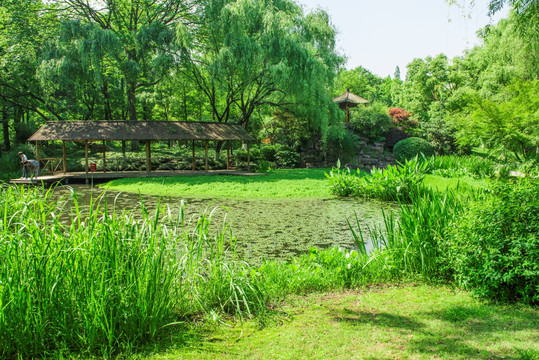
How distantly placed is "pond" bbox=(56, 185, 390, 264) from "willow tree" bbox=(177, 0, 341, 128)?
8.48 metres

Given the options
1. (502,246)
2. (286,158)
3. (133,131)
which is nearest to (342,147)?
(286,158)

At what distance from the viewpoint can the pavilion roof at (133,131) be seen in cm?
1883

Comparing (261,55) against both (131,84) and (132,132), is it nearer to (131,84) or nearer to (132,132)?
(132,132)

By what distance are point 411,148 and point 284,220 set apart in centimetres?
1711

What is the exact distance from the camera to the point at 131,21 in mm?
23844

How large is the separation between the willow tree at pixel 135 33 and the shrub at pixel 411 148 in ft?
48.7

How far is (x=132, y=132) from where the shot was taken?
19.7 meters

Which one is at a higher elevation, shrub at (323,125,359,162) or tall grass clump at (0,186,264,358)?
shrub at (323,125,359,162)

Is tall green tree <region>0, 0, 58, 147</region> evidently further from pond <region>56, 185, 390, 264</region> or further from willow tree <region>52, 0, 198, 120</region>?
pond <region>56, 185, 390, 264</region>

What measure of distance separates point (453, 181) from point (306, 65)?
10144mm

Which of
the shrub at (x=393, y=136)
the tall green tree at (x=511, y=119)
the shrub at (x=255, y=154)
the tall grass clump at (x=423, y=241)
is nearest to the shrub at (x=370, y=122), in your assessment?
the shrub at (x=393, y=136)

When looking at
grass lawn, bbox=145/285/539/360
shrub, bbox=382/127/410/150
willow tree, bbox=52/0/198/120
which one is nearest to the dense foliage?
grass lawn, bbox=145/285/539/360

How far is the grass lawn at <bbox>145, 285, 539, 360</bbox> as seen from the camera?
270 centimetres

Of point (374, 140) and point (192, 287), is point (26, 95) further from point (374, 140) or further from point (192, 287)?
point (192, 287)
